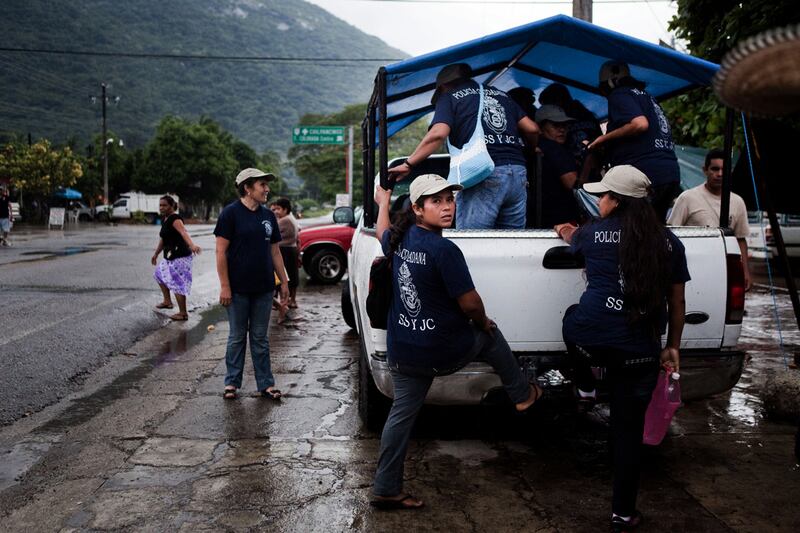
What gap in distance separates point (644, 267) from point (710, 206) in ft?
10.4

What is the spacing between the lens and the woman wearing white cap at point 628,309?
3328mm

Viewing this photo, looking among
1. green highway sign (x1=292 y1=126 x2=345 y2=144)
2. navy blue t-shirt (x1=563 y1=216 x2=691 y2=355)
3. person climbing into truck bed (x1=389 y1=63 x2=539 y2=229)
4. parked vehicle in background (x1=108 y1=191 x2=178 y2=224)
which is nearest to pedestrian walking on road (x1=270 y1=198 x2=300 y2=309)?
person climbing into truck bed (x1=389 y1=63 x2=539 y2=229)

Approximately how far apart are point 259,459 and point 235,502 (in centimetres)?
66

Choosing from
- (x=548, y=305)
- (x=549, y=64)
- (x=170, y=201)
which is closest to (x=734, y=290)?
(x=548, y=305)

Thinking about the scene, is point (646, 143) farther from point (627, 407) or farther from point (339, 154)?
point (339, 154)

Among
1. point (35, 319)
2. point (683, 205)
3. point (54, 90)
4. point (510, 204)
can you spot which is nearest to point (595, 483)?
point (510, 204)

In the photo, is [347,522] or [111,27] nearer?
[347,522]

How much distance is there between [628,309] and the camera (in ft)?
11.0

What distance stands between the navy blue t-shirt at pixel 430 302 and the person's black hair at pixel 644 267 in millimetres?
712

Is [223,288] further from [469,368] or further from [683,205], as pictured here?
[683,205]

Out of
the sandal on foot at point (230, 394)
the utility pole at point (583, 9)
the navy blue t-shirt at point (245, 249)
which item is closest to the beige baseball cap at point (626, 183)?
the navy blue t-shirt at point (245, 249)

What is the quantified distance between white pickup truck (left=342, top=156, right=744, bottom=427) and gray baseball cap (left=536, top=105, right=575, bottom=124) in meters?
1.50

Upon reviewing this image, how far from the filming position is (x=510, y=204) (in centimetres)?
476

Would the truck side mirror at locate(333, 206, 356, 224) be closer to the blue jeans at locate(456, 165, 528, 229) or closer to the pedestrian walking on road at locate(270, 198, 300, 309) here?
the pedestrian walking on road at locate(270, 198, 300, 309)
